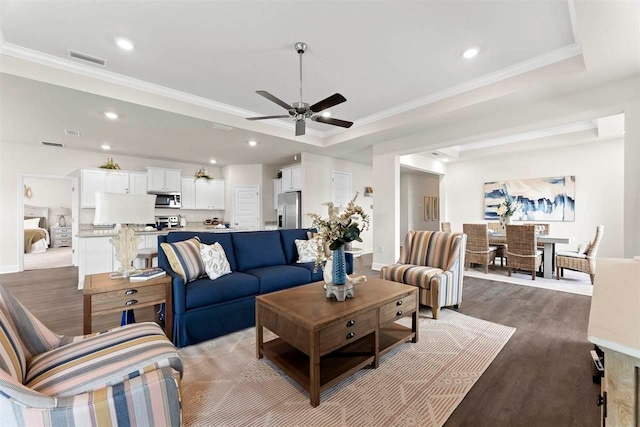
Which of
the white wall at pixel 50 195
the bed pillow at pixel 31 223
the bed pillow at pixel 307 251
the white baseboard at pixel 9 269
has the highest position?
the white wall at pixel 50 195

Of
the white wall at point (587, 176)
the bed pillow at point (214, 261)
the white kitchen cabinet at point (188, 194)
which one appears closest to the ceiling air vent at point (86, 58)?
the bed pillow at point (214, 261)

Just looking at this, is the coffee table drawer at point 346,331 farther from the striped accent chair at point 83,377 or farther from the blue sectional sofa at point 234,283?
the blue sectional sofa at point 234,283

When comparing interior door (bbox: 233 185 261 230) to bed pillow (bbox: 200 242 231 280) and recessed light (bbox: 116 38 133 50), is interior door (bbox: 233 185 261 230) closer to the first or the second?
bed pillow (bbox: 200 242 231 280)

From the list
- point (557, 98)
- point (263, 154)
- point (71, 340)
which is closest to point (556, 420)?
point (71, 340)

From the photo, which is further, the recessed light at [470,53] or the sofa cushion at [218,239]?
the sofa cushion at [218,239]

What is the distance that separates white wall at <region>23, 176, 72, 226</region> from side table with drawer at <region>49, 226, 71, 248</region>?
Answer: 50 centimetres

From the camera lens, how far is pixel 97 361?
1287 millimetres

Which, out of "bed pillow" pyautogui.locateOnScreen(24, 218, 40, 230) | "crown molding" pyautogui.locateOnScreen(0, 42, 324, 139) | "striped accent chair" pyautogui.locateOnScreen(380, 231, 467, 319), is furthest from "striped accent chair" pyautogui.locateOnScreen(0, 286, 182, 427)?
"bed pillow" pyautogui.locateOnScreen(24, 218, 40, 230)

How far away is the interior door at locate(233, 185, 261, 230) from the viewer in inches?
304

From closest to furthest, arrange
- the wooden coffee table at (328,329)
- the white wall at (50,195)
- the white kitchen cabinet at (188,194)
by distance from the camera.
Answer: the wooden coffee table at (328,329) < the white kitchen cabinet at (188,194) < the white wall at (50,195)

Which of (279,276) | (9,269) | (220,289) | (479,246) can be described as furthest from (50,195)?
(479,246)

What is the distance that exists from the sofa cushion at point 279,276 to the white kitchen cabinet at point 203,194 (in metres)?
5.08

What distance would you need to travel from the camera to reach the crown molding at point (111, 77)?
8.96ft

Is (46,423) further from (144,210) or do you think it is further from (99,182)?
(99,182)
